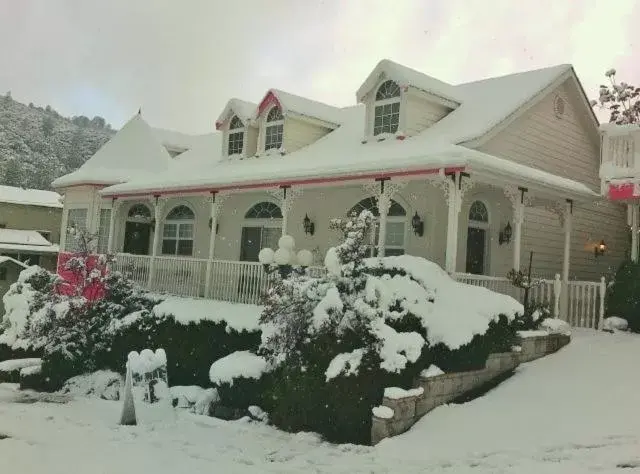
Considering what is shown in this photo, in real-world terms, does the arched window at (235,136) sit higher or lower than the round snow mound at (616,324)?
higher

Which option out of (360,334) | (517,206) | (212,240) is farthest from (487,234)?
(360,334)

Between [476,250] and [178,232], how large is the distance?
394 inches

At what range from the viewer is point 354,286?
30.2ft

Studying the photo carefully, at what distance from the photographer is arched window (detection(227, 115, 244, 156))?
62.9ft

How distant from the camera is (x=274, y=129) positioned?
59.5 feet

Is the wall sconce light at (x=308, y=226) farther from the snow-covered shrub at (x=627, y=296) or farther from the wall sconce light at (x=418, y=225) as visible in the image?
the snow-covered shrub at (x=627, y=296)

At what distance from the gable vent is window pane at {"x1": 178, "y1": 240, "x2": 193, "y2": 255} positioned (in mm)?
11694

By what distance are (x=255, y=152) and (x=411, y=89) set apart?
231 inches

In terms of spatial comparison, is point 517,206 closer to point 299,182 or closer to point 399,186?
point 399,186

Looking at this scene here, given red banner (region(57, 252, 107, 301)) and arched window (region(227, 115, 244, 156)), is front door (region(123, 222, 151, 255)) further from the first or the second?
red banner (region(57, 252, 107, 301))

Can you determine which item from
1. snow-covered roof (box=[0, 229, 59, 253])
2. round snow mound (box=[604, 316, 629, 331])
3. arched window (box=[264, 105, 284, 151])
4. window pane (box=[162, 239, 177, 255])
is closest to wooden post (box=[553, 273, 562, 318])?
round snow mound (box=[604, 316, 629, 331])

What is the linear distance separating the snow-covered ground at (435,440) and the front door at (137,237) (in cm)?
1092

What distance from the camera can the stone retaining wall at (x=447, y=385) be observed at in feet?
26.9

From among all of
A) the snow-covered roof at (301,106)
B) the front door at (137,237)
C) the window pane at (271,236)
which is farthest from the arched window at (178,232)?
the snow-covered roof at (301,106)
